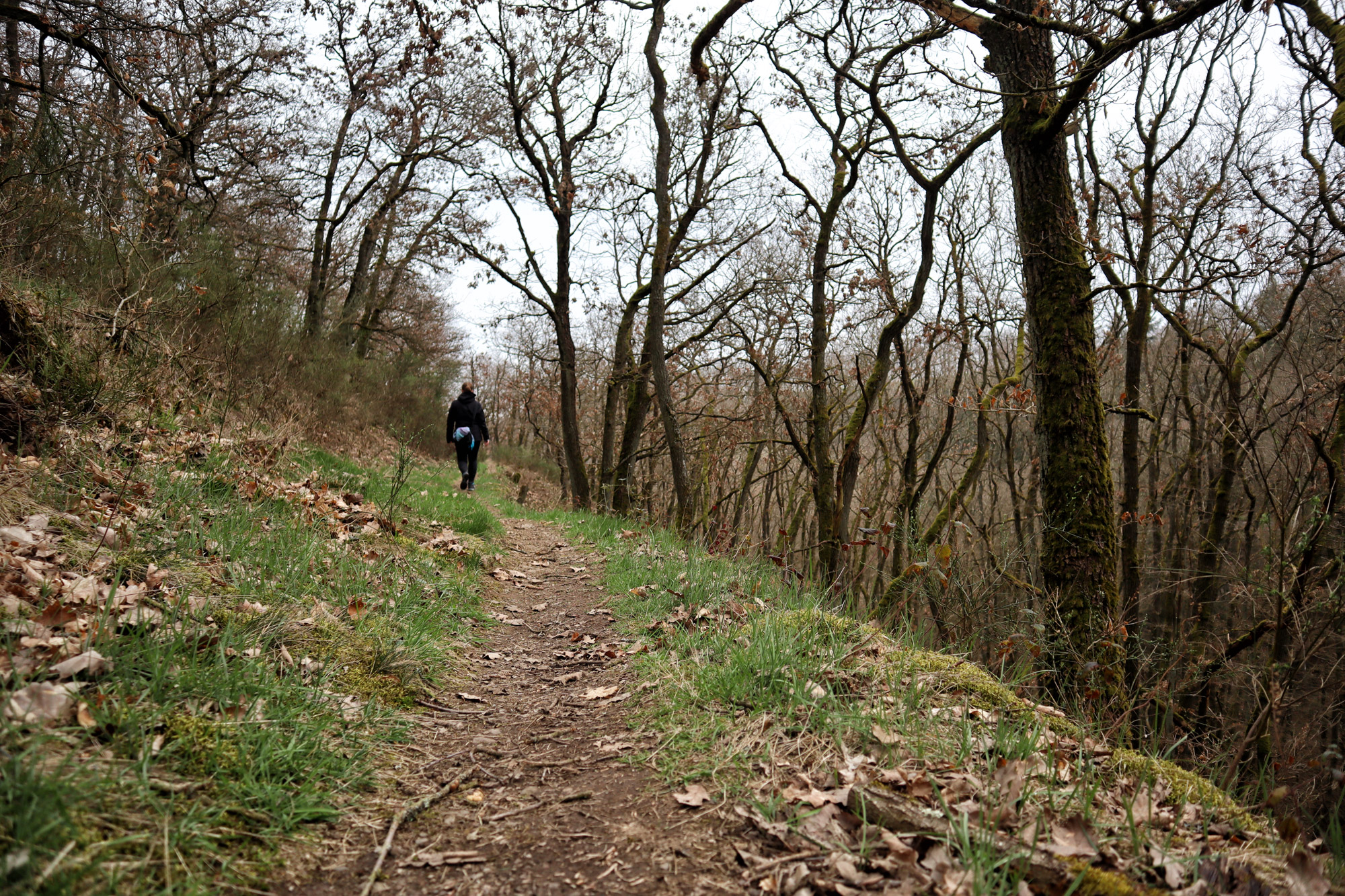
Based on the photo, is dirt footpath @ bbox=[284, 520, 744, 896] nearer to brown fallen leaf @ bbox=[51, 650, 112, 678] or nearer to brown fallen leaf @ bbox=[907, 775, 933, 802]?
brown fallen leaf @ bbox=[907, 775, 933, 802]

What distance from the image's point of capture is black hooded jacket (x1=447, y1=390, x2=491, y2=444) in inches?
500

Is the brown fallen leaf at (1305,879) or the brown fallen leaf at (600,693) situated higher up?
the brown fallen leaf at (1305,879)

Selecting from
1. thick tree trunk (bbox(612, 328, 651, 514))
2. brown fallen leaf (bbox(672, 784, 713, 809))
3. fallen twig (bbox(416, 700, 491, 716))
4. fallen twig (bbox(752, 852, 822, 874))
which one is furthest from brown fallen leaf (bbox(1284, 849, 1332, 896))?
thick tree trunk (bbox(612, 328, 651, 514))

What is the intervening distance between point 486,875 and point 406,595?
2475mm

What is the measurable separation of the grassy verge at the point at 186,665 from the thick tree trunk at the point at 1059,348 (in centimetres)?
455

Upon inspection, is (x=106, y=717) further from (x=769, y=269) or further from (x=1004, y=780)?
(x=769, y=269)

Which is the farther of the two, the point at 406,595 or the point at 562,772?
the point at 406,595

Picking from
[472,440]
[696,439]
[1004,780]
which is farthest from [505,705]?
[696,439]

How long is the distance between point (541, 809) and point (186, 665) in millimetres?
1309

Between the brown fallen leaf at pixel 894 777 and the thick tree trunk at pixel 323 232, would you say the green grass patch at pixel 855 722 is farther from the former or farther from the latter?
the thick tree trunk at pixel 323 232

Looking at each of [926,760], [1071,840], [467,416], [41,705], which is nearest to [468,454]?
[467,416]

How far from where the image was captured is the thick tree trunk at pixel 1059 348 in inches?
207

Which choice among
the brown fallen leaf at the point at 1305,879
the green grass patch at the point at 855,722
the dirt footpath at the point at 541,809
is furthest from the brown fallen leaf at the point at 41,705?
the brown fallen leaf at the point at 1305,879

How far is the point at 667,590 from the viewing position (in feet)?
15.8
